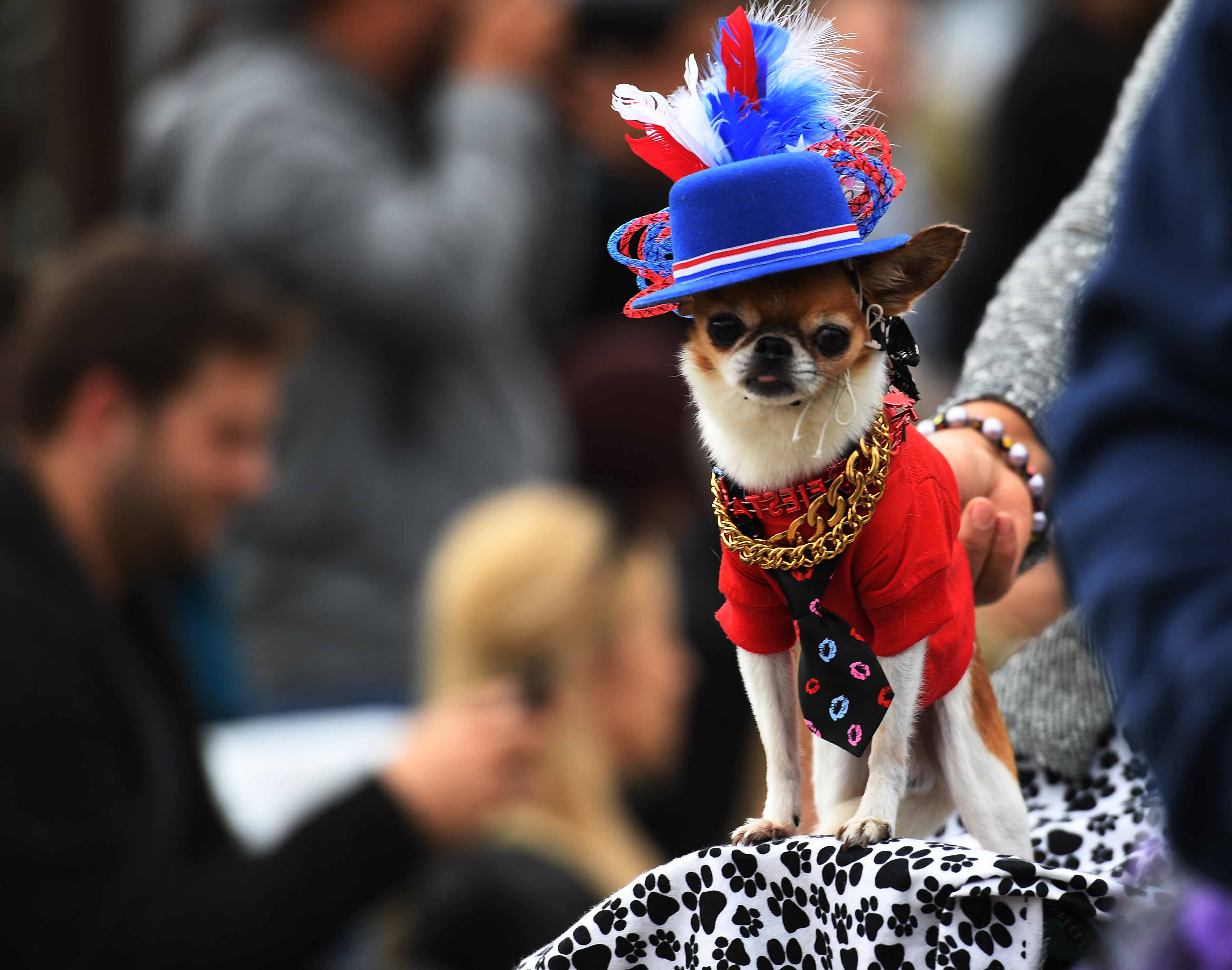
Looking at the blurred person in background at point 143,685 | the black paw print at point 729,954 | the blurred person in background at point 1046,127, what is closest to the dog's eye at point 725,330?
the black paw print at point 729,954

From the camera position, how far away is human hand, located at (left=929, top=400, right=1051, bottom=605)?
3.94 ft

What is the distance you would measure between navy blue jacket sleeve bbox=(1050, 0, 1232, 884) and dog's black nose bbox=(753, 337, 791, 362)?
0.63 ft

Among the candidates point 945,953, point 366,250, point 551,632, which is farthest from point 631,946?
point 366,250

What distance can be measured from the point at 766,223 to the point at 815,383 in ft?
0.36

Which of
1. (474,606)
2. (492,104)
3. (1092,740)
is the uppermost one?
(492,104)

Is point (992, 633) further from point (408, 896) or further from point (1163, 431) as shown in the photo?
point (408, 896)

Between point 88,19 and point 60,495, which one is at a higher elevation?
point 88,19

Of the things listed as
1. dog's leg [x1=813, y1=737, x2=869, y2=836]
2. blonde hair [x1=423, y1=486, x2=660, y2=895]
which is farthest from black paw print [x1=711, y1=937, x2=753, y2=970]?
blonde hair [x1=423, y1=486, x2=660, y2=895]

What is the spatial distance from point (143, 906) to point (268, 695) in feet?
3.63

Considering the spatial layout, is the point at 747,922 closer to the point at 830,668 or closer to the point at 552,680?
the point at 830,668

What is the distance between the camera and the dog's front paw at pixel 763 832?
1163 millimetres

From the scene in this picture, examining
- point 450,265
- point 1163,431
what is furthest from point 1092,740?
point 450,265

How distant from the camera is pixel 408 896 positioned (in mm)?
3760

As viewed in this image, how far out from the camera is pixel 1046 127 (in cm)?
344
